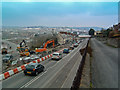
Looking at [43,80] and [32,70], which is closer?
[43,80]

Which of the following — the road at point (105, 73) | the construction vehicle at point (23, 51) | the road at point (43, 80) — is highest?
the construction vehicle at point (23, 51)

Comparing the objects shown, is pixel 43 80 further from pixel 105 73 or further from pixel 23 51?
pixel 23 51

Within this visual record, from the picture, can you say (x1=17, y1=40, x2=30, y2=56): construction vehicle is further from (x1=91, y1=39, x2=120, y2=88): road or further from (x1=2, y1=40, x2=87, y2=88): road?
(x1=91, y1=39, x2=120, y2=88): road

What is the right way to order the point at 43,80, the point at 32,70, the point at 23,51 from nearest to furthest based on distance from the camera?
the point at 43,80, the point at 32,70, the point at 23,51

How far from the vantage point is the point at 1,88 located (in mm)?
9258

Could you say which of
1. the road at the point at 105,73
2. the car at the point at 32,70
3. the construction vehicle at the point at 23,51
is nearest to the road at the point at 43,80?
the car at the point at 32,70

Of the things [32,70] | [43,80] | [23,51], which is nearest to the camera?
[43,80]

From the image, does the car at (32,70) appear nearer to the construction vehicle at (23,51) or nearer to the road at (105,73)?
the road at (105,73)

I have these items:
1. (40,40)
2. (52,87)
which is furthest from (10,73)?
(40,40)

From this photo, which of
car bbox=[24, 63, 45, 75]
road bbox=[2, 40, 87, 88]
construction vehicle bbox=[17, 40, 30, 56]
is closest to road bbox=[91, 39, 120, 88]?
road bbox=[2, 40, 87, 88]

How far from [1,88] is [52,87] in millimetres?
3954

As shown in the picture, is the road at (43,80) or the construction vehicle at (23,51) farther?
the construction vehicle at (23,51)

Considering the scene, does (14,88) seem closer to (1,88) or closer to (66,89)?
(1,88)

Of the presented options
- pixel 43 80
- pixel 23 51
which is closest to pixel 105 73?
pixel 43 80
